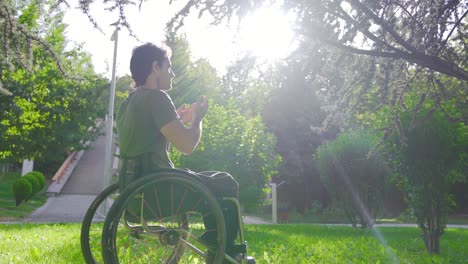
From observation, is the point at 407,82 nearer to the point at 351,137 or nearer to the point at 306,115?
the point at 351,137

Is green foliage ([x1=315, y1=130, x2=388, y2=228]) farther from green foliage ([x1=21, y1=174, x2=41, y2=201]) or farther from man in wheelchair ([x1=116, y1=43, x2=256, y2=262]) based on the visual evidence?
green foliage ([x1=21, y1=174, x2=41, y2=201])

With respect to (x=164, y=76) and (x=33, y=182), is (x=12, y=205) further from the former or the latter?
(x=164, y=76)

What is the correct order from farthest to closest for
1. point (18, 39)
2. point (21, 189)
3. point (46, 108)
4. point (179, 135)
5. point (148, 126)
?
point (46, 108)
point (21, 189)
point (18, 39)
point (148, 126)
point (179, 135)

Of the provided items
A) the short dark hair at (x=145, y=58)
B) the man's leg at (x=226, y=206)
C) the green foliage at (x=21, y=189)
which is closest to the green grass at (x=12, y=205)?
the green foliage at (x=21, y=189)

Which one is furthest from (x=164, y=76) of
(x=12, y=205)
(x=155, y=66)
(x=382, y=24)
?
(x=12, y=205)

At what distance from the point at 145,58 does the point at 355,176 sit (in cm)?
1126

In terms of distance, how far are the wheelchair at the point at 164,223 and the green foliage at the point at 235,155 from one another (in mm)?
9474

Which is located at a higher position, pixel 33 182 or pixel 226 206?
pixel 33 182

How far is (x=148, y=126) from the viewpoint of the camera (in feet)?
9.21

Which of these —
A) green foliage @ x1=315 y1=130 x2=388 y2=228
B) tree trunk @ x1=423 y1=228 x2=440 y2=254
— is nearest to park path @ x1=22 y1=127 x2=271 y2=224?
green foliage @ x1=315 y1=130 x2=388 y2=228

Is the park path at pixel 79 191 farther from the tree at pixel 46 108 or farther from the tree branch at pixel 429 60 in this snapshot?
the tree branch at pixel 429 60

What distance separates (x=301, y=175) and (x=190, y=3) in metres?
22.7

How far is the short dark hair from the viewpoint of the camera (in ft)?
9.78

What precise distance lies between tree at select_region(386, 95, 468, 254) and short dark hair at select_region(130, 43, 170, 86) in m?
5.03
